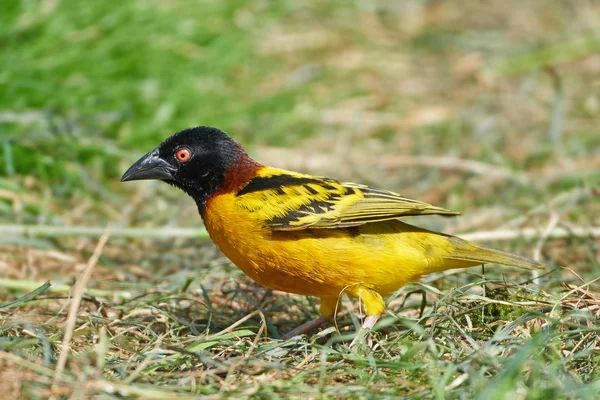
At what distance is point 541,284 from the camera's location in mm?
4879

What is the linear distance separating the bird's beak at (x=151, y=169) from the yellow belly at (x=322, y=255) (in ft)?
1.56

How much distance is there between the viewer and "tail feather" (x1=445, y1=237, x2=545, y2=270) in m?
4.56

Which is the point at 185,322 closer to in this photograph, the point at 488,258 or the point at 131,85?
the point at 488,258

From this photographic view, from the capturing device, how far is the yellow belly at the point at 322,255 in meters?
4.32

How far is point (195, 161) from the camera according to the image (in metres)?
4.84

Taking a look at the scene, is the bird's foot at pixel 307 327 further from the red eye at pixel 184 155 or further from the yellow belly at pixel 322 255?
the red eye at pixel 184 155

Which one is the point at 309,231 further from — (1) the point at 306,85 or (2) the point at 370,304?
(1) the point at 306,85

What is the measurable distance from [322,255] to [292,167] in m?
3.63

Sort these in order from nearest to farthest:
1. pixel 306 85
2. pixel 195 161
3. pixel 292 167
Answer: pixel 195 161
pixel 292 167
pixel 306 85

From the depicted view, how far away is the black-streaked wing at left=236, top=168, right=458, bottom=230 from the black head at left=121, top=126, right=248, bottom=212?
22 centimetres

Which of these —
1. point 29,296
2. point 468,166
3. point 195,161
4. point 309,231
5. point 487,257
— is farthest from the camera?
point 468,166

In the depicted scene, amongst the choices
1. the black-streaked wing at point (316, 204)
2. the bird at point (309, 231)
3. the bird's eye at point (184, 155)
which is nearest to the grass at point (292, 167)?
the bird at point (309, 231)

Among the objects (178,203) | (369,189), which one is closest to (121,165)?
(178,203)

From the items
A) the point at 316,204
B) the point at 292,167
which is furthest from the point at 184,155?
the point at 292,167
